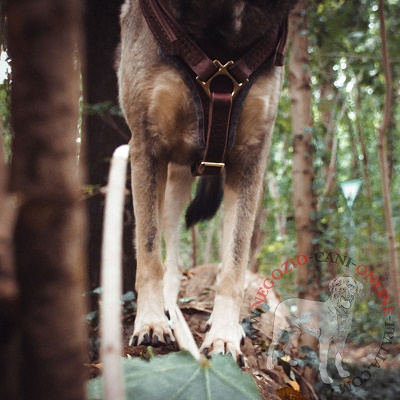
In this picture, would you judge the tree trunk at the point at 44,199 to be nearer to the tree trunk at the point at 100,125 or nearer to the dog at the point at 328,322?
the dog at the point at 328,322

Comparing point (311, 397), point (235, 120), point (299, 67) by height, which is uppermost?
point (299, 67)

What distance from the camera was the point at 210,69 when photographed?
232 cm

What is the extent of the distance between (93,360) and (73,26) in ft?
8.24

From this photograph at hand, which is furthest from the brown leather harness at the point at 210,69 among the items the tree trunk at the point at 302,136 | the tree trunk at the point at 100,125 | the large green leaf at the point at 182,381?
the tree trunk at the point at 302,136

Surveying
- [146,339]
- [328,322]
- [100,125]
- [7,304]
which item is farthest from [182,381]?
[100,125]

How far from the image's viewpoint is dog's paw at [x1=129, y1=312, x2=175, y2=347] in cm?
219

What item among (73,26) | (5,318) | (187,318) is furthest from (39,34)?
(187,318)

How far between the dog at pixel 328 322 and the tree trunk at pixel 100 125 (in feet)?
4.70

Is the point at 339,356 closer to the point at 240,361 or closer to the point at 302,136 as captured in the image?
the point at 240,361

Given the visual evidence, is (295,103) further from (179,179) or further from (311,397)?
(311,397)

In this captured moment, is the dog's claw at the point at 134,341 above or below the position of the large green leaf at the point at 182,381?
below

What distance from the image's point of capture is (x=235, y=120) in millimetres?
2430

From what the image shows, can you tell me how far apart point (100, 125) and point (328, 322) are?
239cm

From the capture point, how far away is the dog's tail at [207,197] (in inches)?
138
